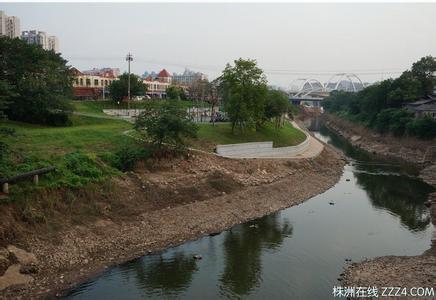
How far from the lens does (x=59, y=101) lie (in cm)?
3831

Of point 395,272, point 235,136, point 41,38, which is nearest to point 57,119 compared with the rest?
point 235,136

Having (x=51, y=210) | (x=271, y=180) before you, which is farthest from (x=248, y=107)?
(x=51, y=210)

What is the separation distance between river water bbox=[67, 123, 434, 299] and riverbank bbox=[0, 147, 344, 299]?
3.67 feet

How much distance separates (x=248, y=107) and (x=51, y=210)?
26.1 meters

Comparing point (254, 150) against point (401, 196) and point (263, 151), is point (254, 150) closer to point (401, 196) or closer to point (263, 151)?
point (263, 151)

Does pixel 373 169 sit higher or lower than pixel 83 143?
lower

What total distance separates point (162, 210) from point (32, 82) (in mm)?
19527

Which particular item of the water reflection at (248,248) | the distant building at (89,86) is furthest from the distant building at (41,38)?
the water reflection at (248,248)

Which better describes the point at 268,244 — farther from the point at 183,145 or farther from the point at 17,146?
the point at 17,146

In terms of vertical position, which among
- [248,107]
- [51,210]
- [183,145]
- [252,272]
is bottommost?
[252,272]

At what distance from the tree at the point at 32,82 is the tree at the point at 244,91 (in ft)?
53.7

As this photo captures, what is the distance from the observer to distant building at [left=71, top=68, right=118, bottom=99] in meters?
70.1

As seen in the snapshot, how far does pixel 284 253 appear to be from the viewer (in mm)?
21766

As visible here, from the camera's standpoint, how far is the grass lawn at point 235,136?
1565 inches
